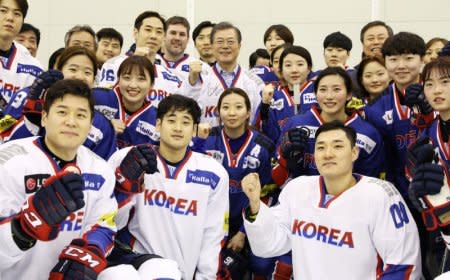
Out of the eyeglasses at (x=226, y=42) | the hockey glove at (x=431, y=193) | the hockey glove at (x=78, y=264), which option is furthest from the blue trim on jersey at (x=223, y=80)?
the hockey glove at (x=78, y=264)

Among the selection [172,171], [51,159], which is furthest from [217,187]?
[51,159]

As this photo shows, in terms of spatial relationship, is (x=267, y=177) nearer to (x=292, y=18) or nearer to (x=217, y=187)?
(x=217, y=187)

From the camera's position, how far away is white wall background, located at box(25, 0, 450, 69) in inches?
319

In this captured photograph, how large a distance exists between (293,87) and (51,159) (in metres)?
2.83

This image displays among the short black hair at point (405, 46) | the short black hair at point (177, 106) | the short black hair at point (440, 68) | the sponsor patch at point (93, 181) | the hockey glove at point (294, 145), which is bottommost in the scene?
the sponsor patch at point (93, 181)

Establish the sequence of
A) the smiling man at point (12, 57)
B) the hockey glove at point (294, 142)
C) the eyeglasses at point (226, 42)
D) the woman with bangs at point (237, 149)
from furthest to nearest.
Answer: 1. the eyeglasses at point (226, 42)
2. the smiling man at point (12, 57)
3. the woman with bangs at point (237, 149)
4. the hockey glove at point (294, 142)

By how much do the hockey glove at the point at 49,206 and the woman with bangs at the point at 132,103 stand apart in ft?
5.65

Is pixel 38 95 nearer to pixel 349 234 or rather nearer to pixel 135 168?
pixel 135 168

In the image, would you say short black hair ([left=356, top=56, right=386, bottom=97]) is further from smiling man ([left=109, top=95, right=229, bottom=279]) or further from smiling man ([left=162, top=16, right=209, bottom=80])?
smiling man ([left=162, top=16, right=209, bottom=80])

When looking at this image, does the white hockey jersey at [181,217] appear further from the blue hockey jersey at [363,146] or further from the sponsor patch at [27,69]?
the sponsor patch at [27,69]

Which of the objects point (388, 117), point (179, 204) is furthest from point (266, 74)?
point (179, 204)

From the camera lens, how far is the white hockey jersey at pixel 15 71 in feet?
16.0

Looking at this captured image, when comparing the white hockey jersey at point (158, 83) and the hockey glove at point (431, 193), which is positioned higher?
the white hockey jersey at point (158, 83)

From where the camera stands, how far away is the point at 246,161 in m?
4.74
